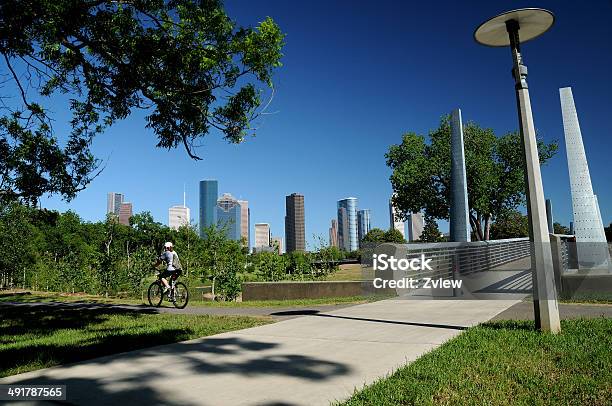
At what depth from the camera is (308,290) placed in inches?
578

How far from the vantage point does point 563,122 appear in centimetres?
2197

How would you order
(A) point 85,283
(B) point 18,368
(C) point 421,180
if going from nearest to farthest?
(B) point 18,368 → (A) point 85,283 → (C) point 421,180

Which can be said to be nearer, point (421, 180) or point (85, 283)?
point (85, 283)

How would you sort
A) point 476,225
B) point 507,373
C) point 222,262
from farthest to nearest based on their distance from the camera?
point 476,225
point 222,262
point 507,373

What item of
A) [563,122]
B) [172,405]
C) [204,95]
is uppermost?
[563,122]

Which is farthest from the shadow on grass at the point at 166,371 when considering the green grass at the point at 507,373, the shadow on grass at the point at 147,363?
the green grass at the point at 507,373

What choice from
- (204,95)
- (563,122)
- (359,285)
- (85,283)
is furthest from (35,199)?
(563,122)

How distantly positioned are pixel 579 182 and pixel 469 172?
54.4 feet

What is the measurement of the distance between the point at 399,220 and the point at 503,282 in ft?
101

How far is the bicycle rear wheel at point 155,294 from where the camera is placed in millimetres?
13328

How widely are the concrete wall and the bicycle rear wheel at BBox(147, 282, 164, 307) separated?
326 centimetres

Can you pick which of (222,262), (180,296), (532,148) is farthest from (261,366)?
(222,262)

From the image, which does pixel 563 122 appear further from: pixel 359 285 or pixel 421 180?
pixel 421 180

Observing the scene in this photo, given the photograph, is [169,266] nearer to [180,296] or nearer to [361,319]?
[180,296]
